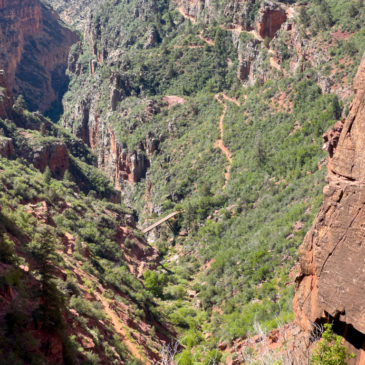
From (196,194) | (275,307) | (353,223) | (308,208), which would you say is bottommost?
(196,194)

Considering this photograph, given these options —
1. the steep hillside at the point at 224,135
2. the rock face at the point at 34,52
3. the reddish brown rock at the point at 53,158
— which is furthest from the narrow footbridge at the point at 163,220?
the rock face at the point at 34,52

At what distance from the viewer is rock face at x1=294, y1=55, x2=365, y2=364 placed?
13.6 m

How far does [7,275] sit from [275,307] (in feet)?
71.1

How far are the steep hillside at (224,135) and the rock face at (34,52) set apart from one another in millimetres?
27545

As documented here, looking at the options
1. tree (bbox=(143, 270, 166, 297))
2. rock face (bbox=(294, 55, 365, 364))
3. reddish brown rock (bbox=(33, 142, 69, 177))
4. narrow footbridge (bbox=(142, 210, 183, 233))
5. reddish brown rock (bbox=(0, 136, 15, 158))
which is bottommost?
narrow footbridge (bbox=(142, 210, 183, 233))

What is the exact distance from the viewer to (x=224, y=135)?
77500 millimetres

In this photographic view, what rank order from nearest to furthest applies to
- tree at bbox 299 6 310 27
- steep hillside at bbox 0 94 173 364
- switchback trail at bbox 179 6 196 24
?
steep hillside at bbox 0 94 173 364, tree at bbox 299 6 310 27, switchback trail at bbox 179 6 196 24

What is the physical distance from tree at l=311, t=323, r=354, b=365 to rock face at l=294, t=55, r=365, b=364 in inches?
17.4

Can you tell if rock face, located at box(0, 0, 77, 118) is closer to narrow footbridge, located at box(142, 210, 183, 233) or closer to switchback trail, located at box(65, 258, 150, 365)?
narrow footbridge, located at box(142, 210, 183, 233)

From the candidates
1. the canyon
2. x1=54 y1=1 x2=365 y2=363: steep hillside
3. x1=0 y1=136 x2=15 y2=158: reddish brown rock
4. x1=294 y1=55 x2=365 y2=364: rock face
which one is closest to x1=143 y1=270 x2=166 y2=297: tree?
the canyon

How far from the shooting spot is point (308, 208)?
45406 mm

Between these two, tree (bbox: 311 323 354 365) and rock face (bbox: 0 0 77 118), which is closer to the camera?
tree (bbox: 311 323 354 365)

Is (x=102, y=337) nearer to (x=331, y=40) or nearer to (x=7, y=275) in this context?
(x=7, y=275)

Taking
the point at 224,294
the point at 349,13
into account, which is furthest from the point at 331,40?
the point at 224,294
